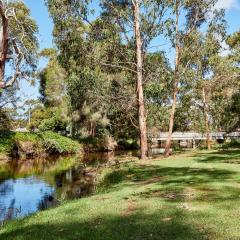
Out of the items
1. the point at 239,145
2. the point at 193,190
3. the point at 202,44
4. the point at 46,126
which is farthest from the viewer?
the point at 46,126

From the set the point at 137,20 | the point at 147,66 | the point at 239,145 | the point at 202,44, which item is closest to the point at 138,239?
the point at 137,20

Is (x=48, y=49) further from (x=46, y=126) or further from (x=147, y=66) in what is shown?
(x=147, y=66)

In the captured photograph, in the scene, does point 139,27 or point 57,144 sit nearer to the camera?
point 139,27

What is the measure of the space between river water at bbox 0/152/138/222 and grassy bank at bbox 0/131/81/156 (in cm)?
978

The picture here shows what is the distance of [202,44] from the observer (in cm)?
3575

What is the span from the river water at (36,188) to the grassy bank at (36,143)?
9.78m

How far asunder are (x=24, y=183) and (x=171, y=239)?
17.6m

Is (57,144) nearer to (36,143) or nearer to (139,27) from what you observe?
(36,143)

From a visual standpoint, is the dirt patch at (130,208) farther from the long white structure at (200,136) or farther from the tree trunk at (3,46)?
the long white structure at (200,136)

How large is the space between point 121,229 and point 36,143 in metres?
38.2

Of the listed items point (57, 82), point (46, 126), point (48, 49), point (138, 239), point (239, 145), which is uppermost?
point (48, 49)

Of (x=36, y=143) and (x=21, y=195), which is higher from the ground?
(x=36, y=143)

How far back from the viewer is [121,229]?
29.0 ft

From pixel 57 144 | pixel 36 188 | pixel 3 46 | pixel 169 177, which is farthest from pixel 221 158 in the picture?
pixel 57 144
